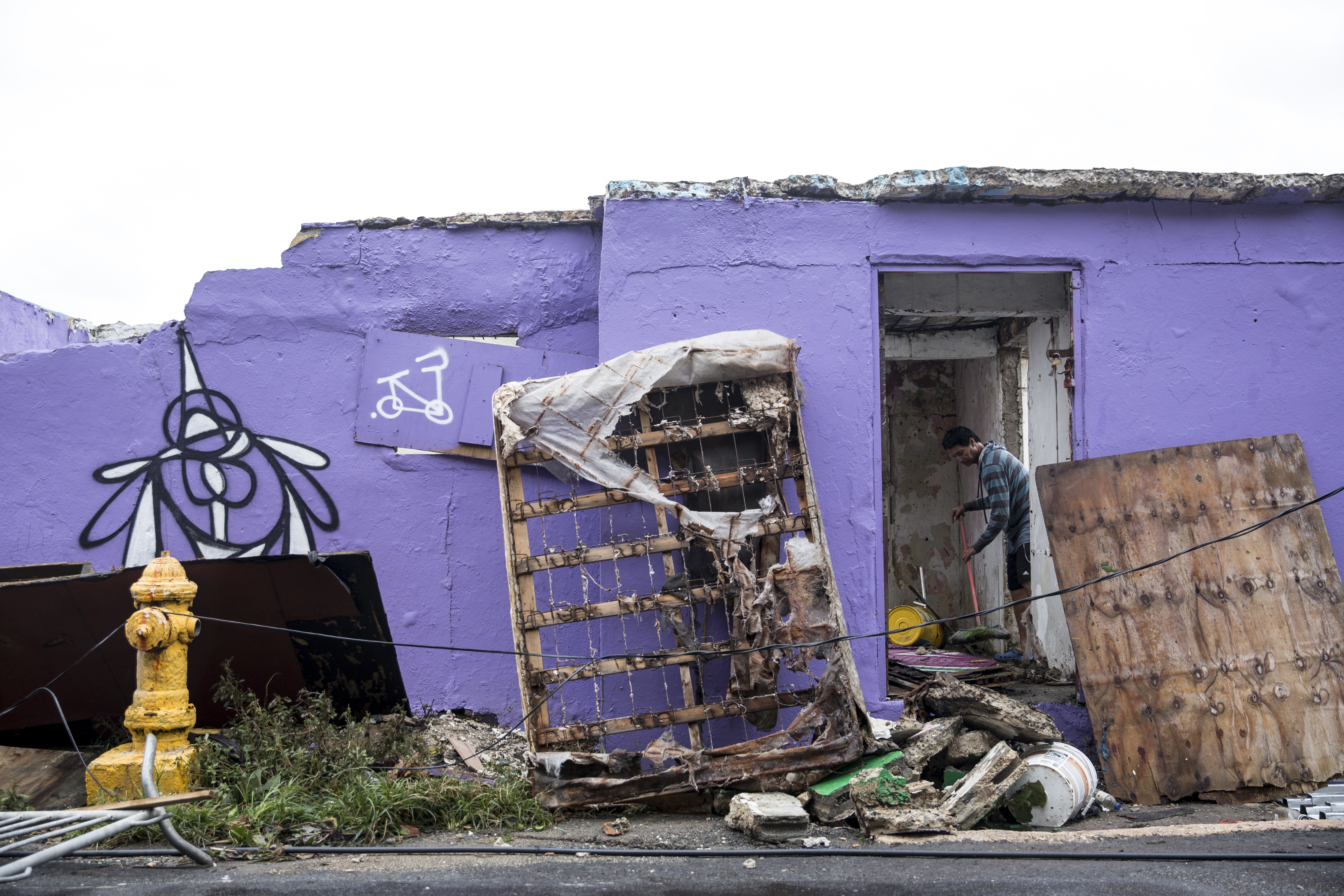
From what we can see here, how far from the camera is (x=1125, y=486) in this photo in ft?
15.6

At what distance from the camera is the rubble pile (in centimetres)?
377

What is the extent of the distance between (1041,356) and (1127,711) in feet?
10.1

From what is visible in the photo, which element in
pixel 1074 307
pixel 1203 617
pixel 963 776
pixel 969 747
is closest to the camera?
pixel 963 776

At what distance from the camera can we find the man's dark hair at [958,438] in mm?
6360

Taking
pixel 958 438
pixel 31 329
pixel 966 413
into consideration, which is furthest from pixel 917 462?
pixel 31 329

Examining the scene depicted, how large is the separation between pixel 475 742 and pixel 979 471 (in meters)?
4.72

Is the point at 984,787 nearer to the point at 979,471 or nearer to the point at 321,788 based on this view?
the point at 321,788

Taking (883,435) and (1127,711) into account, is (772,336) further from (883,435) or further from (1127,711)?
(883,435)

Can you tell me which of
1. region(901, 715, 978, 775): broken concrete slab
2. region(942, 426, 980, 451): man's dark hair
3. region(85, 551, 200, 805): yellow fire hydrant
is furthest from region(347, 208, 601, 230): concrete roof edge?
region(901, 715, 978, 775): broken concrete slab

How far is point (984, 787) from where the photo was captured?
3.88 m

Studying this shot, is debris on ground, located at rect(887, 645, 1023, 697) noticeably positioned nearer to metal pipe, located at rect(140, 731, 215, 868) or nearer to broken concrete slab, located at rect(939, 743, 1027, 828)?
broken concrete slab, located at rect(939, 743, 1027, 828)

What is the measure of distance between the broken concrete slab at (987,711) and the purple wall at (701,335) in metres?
0.83

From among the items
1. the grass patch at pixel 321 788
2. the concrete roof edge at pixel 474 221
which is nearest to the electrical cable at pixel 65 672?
the grass patch at pixel 321 788

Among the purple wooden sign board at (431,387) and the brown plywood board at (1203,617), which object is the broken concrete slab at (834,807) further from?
the purple wooden sign board at (431,387)
